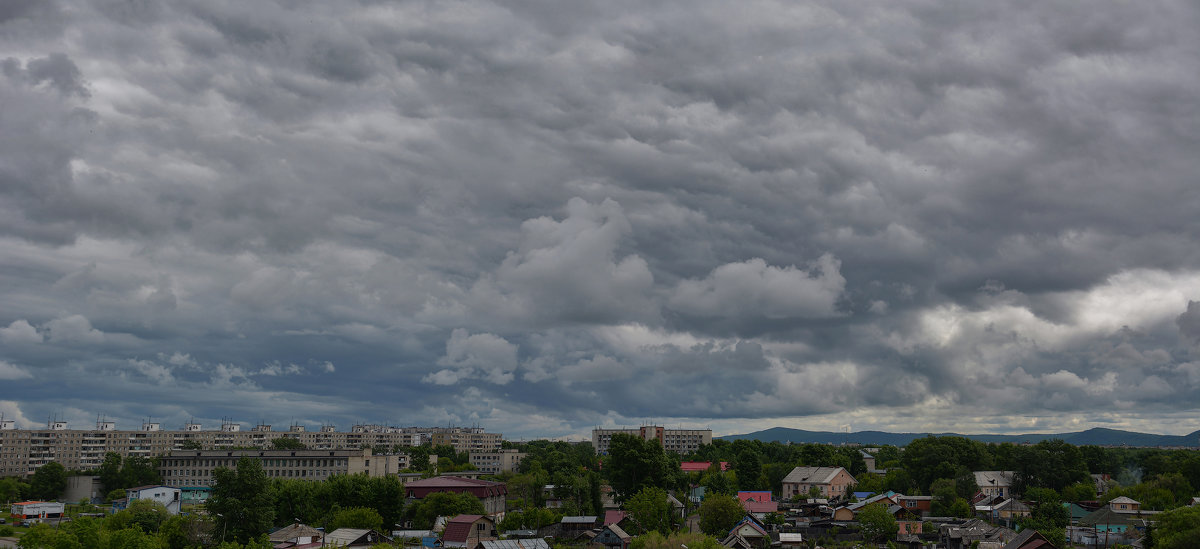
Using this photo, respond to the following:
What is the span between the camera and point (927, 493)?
360ft

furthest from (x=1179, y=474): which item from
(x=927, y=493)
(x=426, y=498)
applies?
(x=426, y=498)

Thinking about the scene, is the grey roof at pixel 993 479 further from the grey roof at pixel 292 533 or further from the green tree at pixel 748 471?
the grey roof at pixel 292 533

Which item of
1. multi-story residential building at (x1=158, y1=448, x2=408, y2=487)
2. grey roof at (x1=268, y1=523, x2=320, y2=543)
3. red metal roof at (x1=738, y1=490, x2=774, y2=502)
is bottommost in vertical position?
red metal roof at (x1=738, y1=490, x2=774, y2=502)

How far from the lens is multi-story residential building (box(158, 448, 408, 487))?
120m

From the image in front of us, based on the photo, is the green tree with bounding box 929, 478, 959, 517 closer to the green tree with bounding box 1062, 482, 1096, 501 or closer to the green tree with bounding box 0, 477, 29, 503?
the green tree with bounding box 1062, 482, 1096, 501

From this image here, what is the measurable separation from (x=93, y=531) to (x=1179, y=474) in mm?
107554

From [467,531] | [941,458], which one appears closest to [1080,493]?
[941,458]

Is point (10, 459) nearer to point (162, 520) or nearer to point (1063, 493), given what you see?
point (162, 520)

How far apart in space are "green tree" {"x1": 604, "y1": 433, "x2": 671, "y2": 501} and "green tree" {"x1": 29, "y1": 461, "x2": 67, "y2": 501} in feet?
248

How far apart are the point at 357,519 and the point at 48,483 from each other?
66.9 m

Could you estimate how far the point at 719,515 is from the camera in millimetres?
79375

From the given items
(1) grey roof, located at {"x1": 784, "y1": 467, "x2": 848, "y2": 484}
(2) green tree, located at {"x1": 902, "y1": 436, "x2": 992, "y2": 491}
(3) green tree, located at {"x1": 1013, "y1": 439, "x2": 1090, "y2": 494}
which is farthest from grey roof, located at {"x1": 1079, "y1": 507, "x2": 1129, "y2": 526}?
(1) grey roof, located at {"x1": 784, "y1": 467, "x2": 848, "y2": 484}

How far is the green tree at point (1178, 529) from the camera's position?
53175 mm

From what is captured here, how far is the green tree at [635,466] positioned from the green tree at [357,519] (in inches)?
1138
